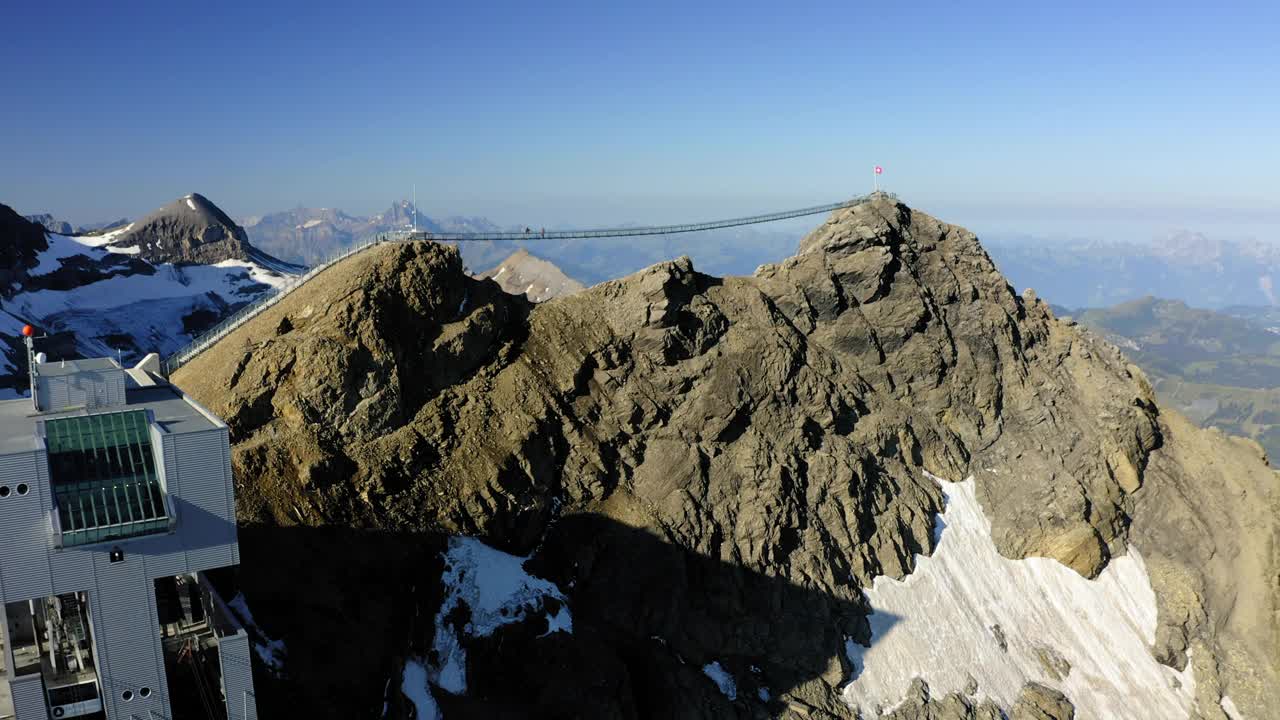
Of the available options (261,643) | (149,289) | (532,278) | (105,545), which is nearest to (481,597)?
A: (261,643)

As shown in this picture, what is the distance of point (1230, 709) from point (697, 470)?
38.8 metres

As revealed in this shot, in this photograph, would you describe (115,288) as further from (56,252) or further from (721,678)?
(721,678)

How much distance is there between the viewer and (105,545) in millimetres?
25875

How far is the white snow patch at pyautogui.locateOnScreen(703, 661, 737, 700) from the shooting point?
46.3 meters

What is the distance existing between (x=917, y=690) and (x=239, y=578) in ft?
119

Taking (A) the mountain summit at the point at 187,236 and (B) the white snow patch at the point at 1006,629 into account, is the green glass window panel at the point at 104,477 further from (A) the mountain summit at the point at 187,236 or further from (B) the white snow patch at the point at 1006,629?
(A) the mountain summit at the point at 187,236

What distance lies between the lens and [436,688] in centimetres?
3925

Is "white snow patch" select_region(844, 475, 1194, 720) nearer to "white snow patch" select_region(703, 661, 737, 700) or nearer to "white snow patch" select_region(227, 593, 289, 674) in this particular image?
"white snow patch" select_region(703, 661, 737, 700)

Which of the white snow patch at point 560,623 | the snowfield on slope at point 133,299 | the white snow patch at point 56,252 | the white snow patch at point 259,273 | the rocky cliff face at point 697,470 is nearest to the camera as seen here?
the rocky cliff face at point 697,470

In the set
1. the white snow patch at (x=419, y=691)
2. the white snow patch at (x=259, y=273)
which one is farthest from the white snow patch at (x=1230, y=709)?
the white snow patch at (x=259, y=273)

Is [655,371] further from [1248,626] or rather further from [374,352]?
[1248,626]

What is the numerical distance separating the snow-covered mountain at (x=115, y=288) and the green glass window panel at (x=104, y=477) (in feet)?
192

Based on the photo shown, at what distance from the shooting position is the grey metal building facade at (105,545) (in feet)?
83.5

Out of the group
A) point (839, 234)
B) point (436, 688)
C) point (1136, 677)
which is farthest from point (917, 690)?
point (839, 234)
